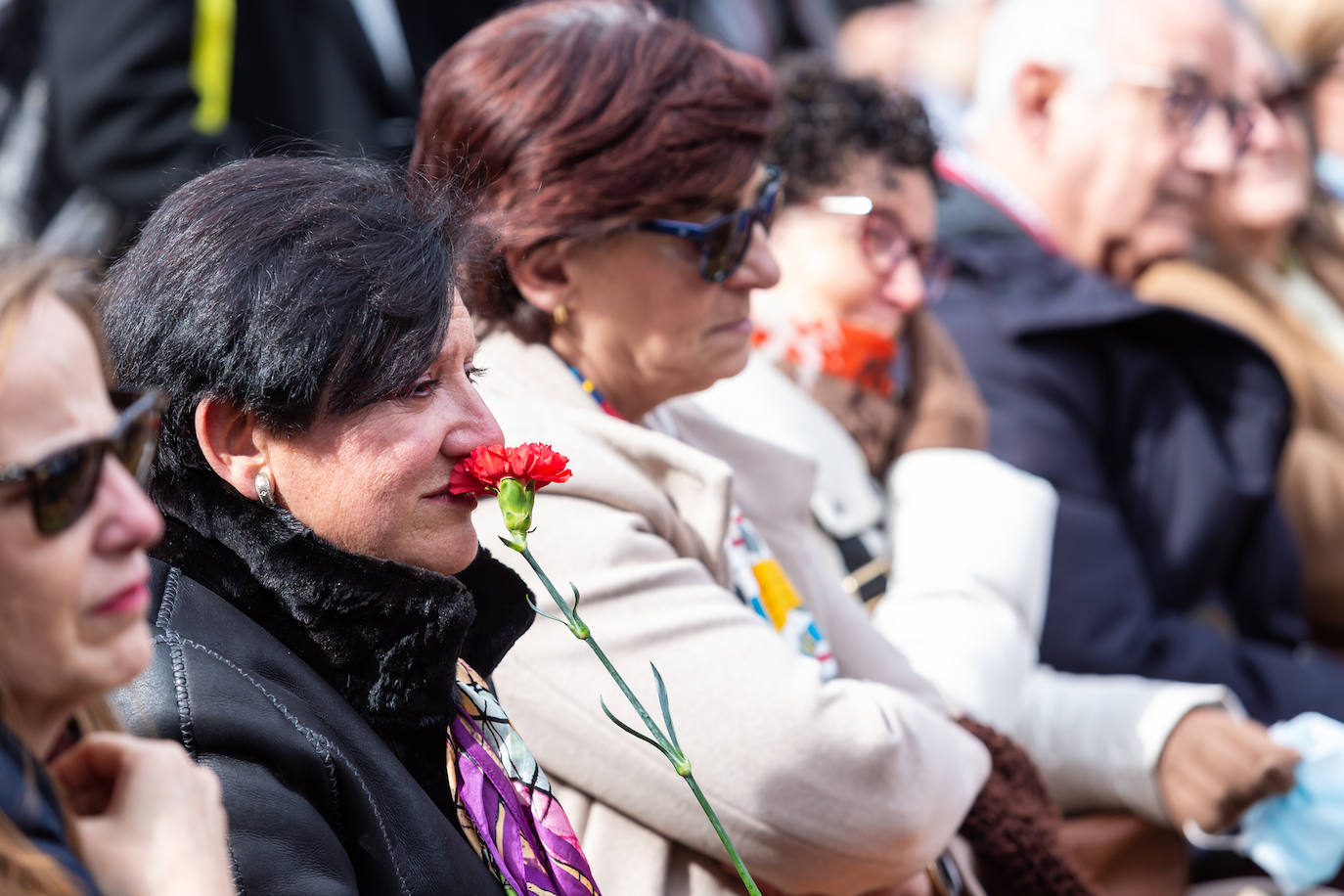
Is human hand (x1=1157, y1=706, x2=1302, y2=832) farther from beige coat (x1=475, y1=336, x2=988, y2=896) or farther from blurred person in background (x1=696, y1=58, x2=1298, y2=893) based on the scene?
beige coat (x1=475, y1=336, x2=988, y2=896)

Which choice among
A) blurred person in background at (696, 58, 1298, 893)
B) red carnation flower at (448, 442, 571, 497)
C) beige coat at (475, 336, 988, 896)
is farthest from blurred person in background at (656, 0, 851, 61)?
red carnation flower at (448, 442, 571, 497)

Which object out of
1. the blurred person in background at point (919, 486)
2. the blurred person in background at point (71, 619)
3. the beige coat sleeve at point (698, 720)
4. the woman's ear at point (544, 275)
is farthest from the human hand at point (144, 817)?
the blurred person in background at point (919, 486)

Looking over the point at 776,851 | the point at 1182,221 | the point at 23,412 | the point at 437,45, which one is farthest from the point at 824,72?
the point at 23,412

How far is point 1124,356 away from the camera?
371cm

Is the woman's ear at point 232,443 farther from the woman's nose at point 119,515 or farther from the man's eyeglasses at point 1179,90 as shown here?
the man's eyeglasses at point 1179,90

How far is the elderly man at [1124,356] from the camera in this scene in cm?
336

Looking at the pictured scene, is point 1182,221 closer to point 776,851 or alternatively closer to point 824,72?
point 824,72

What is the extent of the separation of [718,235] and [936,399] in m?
1.07

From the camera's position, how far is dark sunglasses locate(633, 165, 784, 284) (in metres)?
2.25

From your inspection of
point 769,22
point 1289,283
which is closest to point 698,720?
point 1289,283

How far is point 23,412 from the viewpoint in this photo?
101 cm

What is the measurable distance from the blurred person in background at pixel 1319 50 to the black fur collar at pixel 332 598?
13.5ft

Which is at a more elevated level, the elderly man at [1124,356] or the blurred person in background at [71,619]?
the blurred person in background at [71,619]

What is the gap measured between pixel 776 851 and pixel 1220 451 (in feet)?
7.17
